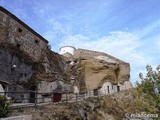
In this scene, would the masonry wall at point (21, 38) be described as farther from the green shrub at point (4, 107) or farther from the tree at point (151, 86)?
the tree at point (151, 86)

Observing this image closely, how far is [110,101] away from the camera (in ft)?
76.7

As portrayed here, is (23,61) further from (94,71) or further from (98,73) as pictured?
(98,73)

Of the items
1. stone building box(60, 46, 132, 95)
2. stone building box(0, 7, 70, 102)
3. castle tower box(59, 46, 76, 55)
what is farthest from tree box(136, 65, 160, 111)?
castle tower box(59, 46, 76, 55)

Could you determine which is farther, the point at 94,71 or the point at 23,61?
the point at 94,71

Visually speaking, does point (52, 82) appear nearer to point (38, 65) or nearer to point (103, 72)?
point (38, 65)

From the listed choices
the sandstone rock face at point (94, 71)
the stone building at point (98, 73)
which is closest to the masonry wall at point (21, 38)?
the sandstone rock face at point (94, 71)

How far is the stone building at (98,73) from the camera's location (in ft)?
104

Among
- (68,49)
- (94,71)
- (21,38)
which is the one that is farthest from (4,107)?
(68,49)

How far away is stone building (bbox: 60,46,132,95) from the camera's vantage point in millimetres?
31734

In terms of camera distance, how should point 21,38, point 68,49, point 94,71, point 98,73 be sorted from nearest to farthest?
point 21,38 → point 98,73 → point 94,71 → point 68,49

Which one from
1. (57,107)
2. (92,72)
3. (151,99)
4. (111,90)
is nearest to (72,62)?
(92,72)

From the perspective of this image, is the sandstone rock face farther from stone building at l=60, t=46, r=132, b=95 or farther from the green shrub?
the green shrub

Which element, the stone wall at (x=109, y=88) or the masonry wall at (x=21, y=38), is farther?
the stone wall at (x=109, y=88)

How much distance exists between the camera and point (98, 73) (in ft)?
108
